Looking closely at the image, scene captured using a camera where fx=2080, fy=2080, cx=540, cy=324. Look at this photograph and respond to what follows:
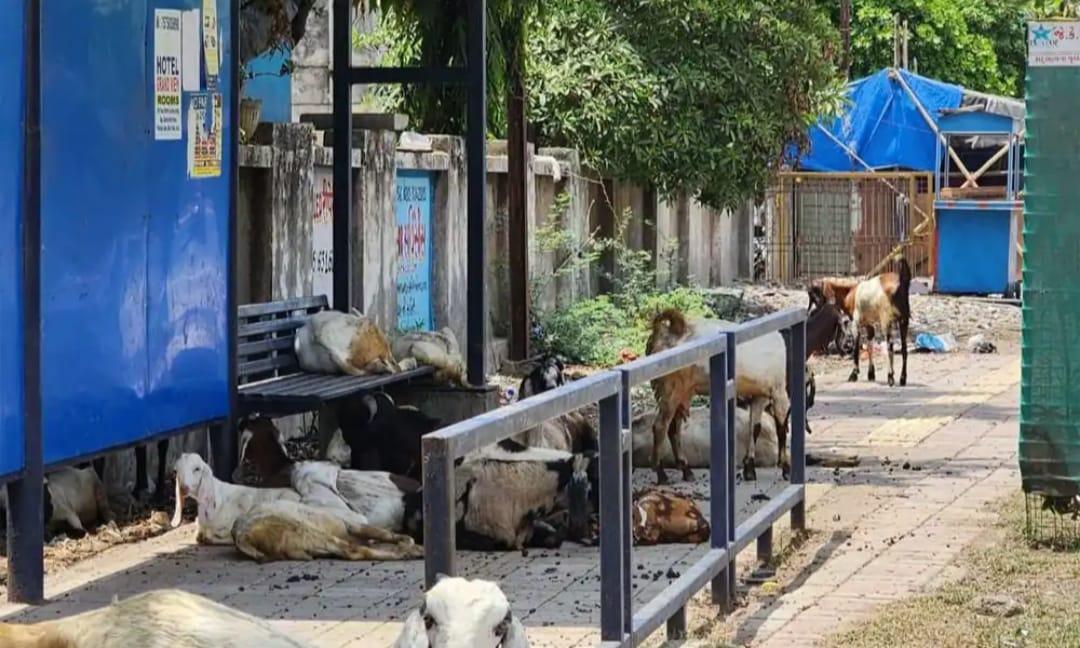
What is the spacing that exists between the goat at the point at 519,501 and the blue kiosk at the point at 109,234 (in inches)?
64.1

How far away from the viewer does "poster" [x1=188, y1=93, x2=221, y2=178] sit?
10.0 m

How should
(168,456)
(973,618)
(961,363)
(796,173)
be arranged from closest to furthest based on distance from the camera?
1. (973,618)
2. (168,456)
3. (961,363)
4. (796,173)

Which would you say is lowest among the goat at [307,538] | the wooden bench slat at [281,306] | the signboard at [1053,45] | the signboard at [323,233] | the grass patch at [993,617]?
the grass patch at [993,617]

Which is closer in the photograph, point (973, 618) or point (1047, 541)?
point (973, 618)

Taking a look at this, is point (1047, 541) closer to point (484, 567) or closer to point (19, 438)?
point (484, 567)

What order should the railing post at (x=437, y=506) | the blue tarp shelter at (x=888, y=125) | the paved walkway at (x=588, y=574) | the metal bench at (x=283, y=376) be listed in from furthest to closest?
the blue tarp shelter at (x=888, y=125) → the metal bench at (x=283, y=376) → the paved walkway at (x=588, y=574) → the railing post at (x=437, y=506)

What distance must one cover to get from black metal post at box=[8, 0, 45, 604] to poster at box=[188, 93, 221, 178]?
5.81ft

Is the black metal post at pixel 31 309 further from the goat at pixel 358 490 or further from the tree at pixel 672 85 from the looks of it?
the tree at pixel 672 85

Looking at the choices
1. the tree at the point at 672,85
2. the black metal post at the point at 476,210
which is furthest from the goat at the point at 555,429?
the tree at the point at 672,85

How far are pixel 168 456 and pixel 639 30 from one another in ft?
41.4

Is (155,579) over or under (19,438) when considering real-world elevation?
under

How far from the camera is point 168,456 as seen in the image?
34.8 feet

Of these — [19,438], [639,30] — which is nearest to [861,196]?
[639,30]

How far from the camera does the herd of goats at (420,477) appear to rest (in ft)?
29.4
